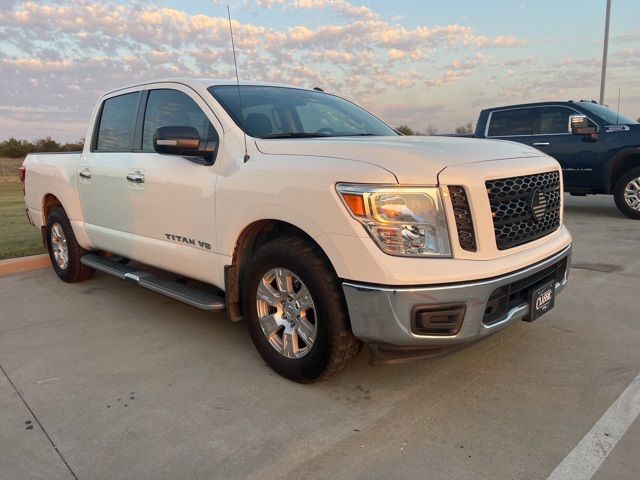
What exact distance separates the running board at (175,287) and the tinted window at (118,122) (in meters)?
1.05

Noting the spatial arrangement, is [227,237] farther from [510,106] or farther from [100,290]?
[510,106]

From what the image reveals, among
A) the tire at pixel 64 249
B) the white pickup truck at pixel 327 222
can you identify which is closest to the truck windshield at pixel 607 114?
the white pickup truck at pixel 327 222

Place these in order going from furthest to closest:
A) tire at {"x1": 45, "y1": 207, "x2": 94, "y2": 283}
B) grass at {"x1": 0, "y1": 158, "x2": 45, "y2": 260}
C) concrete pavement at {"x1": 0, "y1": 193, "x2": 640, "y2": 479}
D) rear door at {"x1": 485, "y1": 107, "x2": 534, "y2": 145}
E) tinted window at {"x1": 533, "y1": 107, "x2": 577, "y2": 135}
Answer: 1. rear door at {"x1": 485, "y1": 107, "x2": 534, "y2": 145}
2. tinted window at {"x1": 533, "y1": 107, "x2": 577, "y2": 135}
3. grass at {"x1": 0, "y1": 158, "x2": 45, "y2": 260}
4. tire at {"x1": 45, "y1": 207, "x2": 94, "y2": 283}
5. concrete pavement at {"x1": 0, "y1": 193, "x2": 640, "y2": 479}

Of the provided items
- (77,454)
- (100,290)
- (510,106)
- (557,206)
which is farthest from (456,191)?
(510,106)

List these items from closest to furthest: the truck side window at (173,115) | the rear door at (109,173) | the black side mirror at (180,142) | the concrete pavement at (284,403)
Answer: the concrete pavement at (284,403) < the black side mirror at (180,142) < the truck side window at (173,115) < the rear door at (109,173)

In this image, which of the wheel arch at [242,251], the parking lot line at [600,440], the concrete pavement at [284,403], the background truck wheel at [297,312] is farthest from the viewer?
the wheel arch at [242,251]

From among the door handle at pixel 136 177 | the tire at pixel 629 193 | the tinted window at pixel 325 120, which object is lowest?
the tire at pixel 629 193

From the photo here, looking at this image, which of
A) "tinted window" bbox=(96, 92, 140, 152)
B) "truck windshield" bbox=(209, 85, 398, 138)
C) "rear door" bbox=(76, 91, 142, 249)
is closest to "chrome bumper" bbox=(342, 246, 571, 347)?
"truck windshield" bbox=(209, 85, 398, 138)

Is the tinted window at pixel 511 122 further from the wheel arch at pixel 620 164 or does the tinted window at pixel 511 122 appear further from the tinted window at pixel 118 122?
the tinted window at pixel 118 122

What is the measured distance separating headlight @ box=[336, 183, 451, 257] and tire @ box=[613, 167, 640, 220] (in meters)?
7.92

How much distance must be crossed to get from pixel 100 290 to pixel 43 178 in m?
1.43

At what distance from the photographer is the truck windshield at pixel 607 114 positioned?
928 centimetres

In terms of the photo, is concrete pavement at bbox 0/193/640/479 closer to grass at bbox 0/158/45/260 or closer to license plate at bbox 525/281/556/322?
license plate at bbox 525/281/556/322

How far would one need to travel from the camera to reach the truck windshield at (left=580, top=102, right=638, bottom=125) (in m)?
9.28
